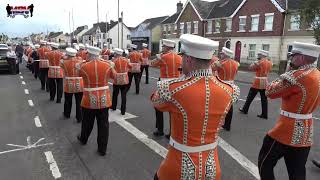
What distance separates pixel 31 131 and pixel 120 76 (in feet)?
9.06

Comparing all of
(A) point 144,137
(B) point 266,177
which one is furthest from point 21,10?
(B) point 266,177

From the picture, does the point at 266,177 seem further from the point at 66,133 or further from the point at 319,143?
the point at 66,133

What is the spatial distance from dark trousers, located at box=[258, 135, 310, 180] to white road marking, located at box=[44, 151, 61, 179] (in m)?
2.98

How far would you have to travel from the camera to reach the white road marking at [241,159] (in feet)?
17.6

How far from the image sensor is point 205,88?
2.65 m

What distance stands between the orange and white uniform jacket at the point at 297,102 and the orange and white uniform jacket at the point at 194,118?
4.14 ft

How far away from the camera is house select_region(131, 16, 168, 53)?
5712 cm

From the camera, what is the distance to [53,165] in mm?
5570

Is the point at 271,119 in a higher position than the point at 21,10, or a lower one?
lower

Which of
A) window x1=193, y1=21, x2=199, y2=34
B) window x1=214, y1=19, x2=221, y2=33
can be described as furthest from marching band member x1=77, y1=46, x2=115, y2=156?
window x1=193, y1=21, x2=199, y2=34

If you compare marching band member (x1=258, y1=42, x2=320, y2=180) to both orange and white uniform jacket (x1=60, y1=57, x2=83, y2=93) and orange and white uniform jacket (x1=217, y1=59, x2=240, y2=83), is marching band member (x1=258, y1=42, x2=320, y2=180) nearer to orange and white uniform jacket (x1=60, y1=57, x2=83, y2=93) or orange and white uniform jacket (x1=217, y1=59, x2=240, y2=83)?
orange and white uniform jacket (x1=217, y1=59, x2=240, y2=83)

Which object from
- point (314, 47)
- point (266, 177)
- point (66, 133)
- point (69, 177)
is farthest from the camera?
point (66, 133)

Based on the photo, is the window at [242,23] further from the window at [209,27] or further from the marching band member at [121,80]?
the marching band member at [121,80]

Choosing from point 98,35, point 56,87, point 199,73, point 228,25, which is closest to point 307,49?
point 199,73
